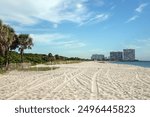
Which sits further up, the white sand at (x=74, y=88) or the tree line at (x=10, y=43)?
the tree line at (x=10, y=43)

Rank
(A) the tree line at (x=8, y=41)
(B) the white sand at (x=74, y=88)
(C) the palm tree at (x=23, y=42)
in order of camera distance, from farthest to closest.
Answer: (C) the palm tree at (x=23, y=42) → (A) the tree line at (x=8, y=41) → (B) the white sand at (x=74, y=88)

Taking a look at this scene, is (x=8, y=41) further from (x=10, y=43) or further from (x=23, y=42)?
(x=23, y=42)

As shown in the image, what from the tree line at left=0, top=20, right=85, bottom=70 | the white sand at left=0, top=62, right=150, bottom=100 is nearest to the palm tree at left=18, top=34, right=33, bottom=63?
the tree line at left=0, top=20, right=85, bottom=70

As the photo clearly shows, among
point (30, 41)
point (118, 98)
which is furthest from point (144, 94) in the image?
point (30, 41)

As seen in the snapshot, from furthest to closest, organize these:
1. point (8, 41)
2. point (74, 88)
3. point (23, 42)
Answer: point (23, 42) → point (8, 41) → point (74, 88)

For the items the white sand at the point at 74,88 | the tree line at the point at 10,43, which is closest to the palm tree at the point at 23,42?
the tree line at the point at 10,43

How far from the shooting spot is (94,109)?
377 inches

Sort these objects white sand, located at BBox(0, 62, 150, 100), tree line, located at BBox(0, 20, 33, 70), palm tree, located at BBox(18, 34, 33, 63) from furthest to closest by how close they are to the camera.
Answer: palm tree, located at BBox(18, 34, 33, 63)
tree line, located at BBox(0, 20, 33, 70)
white sand, located at BBox(0, 62, 150, 100)

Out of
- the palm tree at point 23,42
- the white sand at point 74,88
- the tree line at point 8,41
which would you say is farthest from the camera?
the palm tree at point 23,42

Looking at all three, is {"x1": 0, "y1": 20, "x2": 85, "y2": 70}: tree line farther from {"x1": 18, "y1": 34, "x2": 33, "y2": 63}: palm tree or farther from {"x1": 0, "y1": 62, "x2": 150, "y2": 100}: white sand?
{"x1": 0, "y1": 62, "x2": 150, "y2": 100}: white sand

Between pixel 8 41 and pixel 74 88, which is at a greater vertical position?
pixel 8 41

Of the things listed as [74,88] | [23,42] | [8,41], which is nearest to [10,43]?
[8,41]

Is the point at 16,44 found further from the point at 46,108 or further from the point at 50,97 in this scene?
the point at 46,108

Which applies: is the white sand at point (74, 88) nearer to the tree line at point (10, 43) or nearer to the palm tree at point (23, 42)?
the tree line at point (10, 43)
